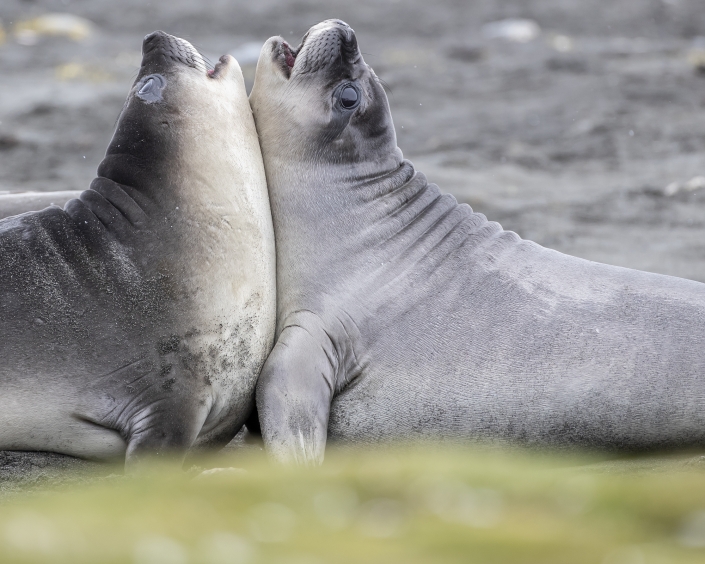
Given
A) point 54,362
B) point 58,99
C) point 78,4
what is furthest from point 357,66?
point 78,4

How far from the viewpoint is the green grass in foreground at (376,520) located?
1.55 meters

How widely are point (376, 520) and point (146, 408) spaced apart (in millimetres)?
2237

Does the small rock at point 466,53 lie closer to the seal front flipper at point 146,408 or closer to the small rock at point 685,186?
the small rock at point 685,186

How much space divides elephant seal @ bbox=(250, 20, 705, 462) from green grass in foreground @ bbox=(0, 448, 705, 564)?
2.03 m

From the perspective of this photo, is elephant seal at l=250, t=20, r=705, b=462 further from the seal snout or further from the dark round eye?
the seal snout

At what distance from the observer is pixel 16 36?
15172 millimetres

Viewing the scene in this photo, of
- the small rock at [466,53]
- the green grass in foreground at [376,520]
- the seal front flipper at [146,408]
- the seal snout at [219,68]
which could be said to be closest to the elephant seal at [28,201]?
the seal snout at [219,68]

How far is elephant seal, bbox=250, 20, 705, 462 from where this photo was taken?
13.9 ft

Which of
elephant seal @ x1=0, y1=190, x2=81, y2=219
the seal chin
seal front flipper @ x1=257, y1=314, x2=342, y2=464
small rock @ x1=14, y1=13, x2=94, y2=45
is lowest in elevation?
seal front flipper @ x1=257, y1=314, x2=342, y2=464

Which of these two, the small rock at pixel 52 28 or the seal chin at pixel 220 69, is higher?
the seal chin at pixel 220 69

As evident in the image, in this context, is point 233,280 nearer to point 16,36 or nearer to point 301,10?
point 16,36

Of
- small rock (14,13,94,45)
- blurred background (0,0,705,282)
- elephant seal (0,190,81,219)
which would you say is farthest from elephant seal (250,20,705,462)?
small rock (14,13,94,45)

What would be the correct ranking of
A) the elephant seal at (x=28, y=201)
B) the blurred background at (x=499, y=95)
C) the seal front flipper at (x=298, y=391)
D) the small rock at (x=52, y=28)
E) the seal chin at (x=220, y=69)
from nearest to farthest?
1. the seal front flipper at (x=298, y=391)
2. the seal chin at (x=220, y=69)
3. the elephant seal at (x=28, y=201)
4. the blurred background at (x=499, y=95)
5. the small rock at (x=52, y=28)

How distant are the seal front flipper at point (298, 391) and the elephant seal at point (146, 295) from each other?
0.12 metres
